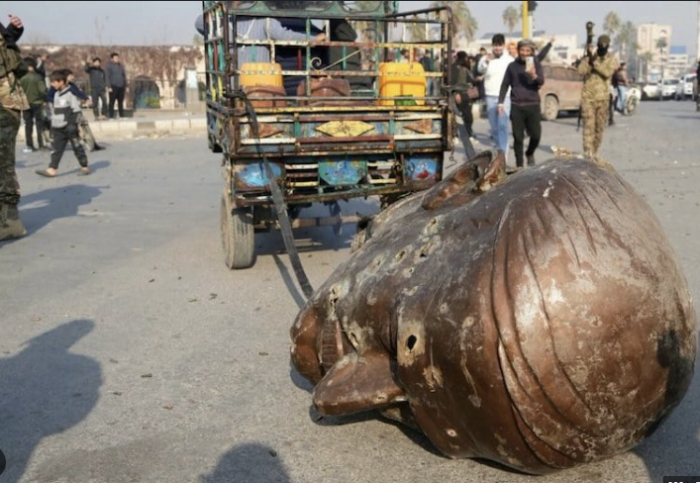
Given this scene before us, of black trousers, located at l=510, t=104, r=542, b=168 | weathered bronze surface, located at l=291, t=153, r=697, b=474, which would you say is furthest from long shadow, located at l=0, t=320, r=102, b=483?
black trousers, located at l=510, t=104, r=542, b=168

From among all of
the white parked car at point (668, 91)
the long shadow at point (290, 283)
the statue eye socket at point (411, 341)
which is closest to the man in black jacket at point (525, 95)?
the long shadow at point (290, 283)

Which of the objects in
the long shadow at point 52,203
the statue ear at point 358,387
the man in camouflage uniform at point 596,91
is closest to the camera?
the statue ear at point 358,387

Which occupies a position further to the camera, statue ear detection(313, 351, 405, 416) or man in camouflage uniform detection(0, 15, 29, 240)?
man in camouflage uniform detection(0, 15, 29, 240)

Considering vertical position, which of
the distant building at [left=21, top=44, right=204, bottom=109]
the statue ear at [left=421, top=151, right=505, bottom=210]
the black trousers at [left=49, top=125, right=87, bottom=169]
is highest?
the distant building at [left=21, top=44, right=204, bottom=109]

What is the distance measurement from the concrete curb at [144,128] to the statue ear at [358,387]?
1958 cm

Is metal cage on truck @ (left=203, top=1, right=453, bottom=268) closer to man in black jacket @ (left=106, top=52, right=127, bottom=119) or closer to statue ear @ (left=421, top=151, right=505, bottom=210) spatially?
statue ear @ (left=421, top=151, right=505, bottom=210)

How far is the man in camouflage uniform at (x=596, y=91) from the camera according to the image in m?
12.5

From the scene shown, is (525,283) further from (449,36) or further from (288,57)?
(288,57)

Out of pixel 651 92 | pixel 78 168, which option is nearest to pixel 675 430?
pixel 78 168

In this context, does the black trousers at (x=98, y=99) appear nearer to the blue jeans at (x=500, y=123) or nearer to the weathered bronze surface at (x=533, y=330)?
the blue jeans at (x=500, y=123)

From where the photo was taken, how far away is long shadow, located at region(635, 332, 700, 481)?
3197 mm

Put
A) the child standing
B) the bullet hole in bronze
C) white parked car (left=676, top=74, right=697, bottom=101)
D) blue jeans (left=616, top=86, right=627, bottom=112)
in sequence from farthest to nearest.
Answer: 1. white parked car (left=676, top=74, right=697, bottom=101)
2. blue jeans (left=616, top=86, right=627, bottom=112)
3. the child standing
4. the bullet hole in bronze

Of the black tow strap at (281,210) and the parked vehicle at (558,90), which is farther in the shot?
the parked vehicle at (558,90)

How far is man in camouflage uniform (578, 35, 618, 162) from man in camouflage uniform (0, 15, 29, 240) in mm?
8032
